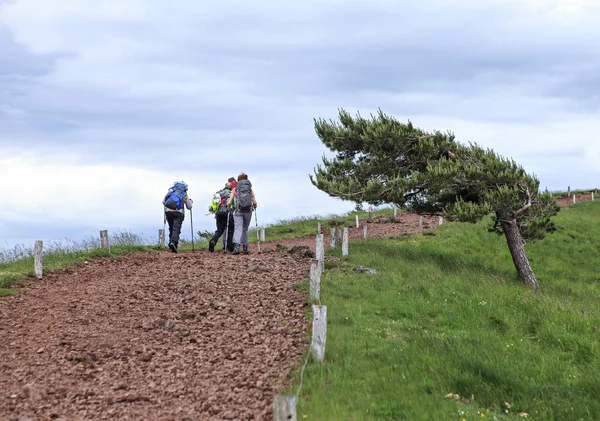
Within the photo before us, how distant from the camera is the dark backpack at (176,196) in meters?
22.4

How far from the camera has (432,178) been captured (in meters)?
22.3

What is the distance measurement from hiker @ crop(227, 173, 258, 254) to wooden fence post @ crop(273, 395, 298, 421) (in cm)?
1598

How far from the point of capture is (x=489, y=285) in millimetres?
18875

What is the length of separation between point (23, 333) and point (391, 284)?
9.46 metres

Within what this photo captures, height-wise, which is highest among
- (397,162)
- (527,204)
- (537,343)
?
(397,162)

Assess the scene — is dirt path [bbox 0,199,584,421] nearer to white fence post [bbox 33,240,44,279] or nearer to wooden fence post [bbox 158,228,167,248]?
white fence post [bbox 33,240,44,279]

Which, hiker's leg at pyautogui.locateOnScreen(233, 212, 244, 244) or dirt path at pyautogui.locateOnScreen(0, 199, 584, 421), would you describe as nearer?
dirt path at pyautogui.locateOnScreen(0, 199, 584, 421)

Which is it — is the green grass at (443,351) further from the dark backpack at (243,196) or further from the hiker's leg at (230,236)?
the hiker's leg at (230,236)

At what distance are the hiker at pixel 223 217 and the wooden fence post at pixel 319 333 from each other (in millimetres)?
13292

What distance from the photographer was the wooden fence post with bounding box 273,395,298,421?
5938mm

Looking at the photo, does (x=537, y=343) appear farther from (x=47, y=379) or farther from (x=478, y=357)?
(x=47, y=379)

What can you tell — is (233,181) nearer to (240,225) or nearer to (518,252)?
(240,225)

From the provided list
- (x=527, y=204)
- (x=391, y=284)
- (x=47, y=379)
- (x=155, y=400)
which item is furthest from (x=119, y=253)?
(x=527, y=204)

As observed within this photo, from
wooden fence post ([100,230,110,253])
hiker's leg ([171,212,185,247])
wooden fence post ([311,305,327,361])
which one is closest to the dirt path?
wooden fence post ([311,305,327,361])
